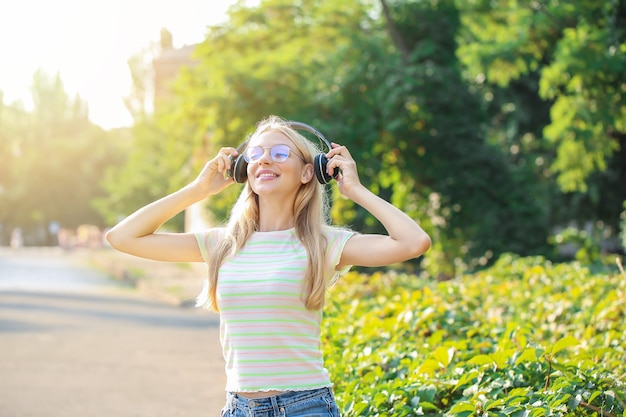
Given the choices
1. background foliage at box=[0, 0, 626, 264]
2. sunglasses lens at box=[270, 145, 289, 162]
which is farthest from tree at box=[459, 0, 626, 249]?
sunglasses lens at box=[270, 145, 289, 162]

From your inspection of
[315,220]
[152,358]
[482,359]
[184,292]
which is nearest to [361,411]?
[482,359]

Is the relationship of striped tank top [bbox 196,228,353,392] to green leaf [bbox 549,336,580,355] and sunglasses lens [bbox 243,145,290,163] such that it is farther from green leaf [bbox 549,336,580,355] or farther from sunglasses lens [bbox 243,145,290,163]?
green leaf [bbox 549,336,580,355]

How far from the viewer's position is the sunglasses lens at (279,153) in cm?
363

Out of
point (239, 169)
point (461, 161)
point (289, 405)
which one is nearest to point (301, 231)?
point (239, 169)

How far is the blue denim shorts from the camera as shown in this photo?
3.27 meters

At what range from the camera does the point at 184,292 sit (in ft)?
63.3

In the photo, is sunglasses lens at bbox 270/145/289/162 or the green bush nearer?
sunglasses lens at bbox 270/145/289/162

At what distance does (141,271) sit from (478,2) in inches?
539

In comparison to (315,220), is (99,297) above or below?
below

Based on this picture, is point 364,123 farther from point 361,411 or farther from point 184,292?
point 361,411

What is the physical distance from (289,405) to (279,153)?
93 centimetres

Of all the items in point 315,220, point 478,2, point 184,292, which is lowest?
point 184,292

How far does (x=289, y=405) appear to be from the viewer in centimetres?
326

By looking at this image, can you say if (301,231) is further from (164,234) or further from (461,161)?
(461,161)
